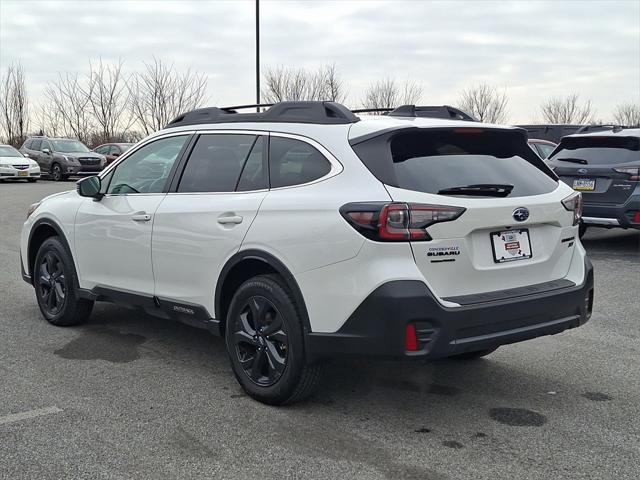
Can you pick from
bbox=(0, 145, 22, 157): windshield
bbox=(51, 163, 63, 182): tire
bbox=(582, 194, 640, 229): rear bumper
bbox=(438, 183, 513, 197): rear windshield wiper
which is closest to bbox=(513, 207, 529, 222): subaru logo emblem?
bbox=(438, 183, 513, 197): rear windshield wiper

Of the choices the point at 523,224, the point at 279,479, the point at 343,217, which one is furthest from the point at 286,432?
the point at 523,224

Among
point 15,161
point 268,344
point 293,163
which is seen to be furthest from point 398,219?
point 15,161

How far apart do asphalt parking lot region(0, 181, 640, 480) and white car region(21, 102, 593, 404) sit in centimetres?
35

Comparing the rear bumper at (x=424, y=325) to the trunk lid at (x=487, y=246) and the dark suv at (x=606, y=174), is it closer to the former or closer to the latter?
the trunk lid at (x=487, y=246)

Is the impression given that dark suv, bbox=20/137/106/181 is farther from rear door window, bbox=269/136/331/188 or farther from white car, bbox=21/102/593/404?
rear door window, bbox=269/136/331/188

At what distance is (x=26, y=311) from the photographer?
654cm

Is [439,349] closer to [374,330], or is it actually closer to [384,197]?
[374,330]

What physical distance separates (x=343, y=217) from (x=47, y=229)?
3479mm

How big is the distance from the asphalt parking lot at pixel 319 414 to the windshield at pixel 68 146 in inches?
973

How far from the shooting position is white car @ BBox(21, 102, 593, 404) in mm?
3613

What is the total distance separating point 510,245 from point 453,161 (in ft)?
1.83

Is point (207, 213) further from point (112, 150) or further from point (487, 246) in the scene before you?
point (112, 150)

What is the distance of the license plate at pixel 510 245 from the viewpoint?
3.87 metres

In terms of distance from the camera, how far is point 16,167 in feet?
88.0
